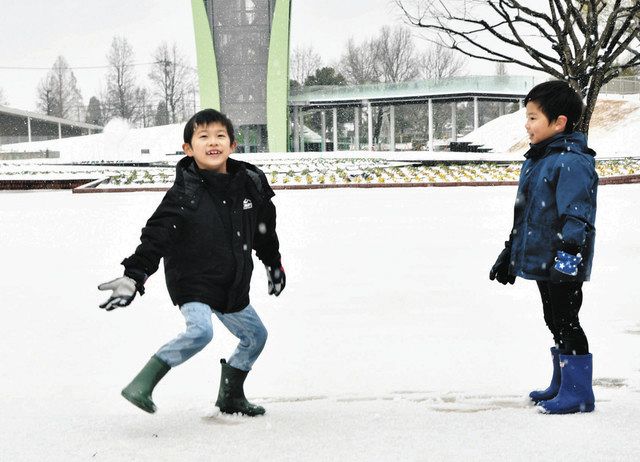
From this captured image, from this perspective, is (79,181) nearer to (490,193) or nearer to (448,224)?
(490,193)

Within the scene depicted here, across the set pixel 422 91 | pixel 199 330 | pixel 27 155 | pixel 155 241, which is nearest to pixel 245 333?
pixel 199 330

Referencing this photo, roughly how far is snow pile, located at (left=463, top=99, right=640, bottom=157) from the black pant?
1349 inches

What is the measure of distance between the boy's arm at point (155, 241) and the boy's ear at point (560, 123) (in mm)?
1638

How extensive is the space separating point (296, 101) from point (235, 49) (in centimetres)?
548

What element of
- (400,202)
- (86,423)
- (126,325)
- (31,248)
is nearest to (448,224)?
(400,202)

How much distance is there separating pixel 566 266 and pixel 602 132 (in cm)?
4092

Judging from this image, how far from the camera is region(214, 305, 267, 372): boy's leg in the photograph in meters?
3.38

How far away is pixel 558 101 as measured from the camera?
347 centimetres

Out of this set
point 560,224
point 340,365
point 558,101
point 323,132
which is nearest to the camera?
point 560,224

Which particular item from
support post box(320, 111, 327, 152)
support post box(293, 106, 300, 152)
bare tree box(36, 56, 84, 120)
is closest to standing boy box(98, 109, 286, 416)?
support post box(293, 106, 300, 152)

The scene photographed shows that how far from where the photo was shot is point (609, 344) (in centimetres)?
484

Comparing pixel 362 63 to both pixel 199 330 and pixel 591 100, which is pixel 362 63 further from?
pixel 199 330

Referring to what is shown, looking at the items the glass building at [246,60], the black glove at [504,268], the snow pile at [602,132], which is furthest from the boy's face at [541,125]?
the glass building at [246,60]

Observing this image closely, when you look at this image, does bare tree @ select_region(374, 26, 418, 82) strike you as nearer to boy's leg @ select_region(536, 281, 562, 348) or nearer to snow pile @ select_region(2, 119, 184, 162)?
snow pile @ select_region(2, 119, 184, 162)
